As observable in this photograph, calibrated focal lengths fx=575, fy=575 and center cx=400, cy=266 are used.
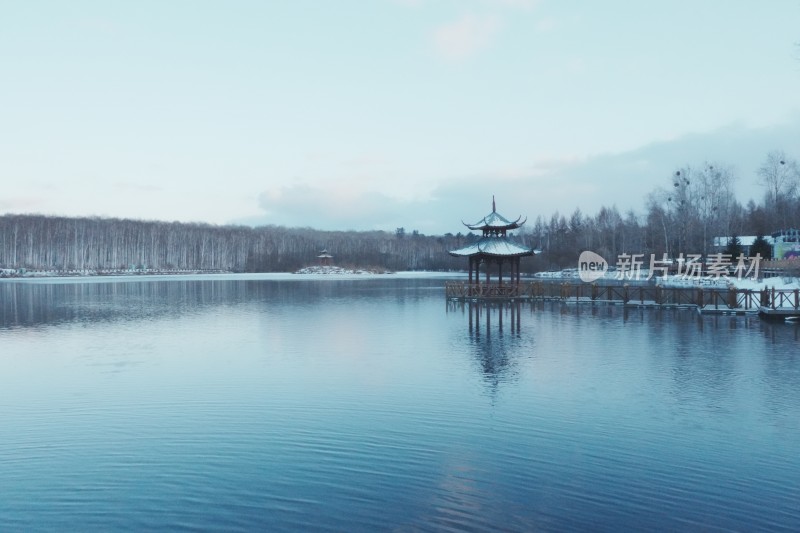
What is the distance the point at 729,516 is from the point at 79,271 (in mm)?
96947

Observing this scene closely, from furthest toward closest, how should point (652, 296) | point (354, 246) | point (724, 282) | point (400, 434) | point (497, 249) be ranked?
1. point (354, 246)
2. point (724, 282)
3. point (652, 296)
4. point (497, 249)
5. point (400, 434)

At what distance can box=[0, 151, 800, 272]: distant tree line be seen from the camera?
62125 mm

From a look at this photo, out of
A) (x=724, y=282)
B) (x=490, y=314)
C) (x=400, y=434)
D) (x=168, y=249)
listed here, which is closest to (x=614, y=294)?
(x=724, y=282)

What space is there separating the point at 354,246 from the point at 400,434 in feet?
421

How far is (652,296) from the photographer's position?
3559 cm

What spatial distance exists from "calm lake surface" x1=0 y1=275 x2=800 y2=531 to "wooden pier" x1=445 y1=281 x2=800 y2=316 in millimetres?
10346

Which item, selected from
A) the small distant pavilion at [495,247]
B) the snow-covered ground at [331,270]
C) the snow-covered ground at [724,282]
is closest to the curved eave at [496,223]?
the small distant pavilion at [495,247]

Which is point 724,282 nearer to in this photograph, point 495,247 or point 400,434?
point 495,247

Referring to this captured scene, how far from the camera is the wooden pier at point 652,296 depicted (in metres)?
27.8

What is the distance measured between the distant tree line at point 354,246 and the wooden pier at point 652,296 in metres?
24.5

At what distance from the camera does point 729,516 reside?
6168 mm

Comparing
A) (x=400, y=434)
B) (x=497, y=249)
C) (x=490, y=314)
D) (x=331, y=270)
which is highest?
(x=497, y=249)

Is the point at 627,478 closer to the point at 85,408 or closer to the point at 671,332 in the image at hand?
the point at 85,408

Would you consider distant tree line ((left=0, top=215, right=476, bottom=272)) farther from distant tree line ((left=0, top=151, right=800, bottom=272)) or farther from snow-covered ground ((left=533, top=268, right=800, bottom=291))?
snow-covered ground ((left=533, top=268, right=800, bottom=291))
